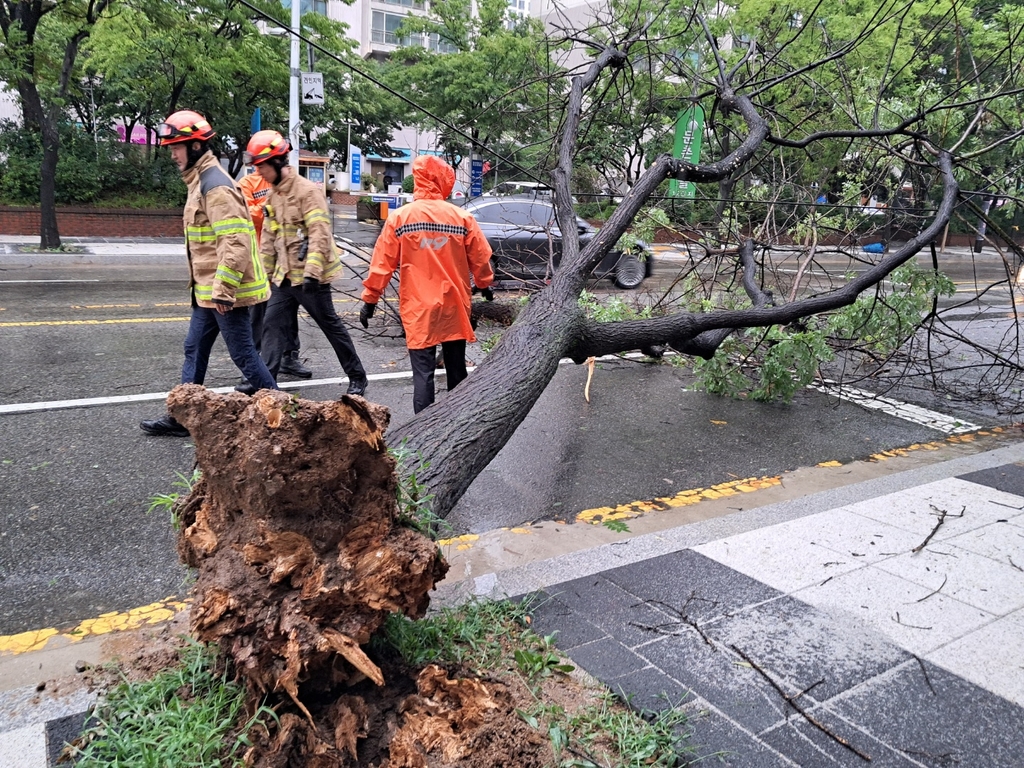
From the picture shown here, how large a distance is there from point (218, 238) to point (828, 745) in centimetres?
407

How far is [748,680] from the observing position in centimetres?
273

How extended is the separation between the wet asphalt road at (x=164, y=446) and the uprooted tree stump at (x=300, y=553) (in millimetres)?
1331

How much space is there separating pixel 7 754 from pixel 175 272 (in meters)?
12.7

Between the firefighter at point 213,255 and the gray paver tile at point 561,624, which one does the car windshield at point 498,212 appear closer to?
the firefighter at point 213,255

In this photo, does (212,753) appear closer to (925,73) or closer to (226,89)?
(226,89)

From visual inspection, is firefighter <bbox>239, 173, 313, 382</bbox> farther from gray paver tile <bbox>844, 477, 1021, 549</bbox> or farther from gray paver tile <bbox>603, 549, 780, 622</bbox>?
gray paver tile <bbox>844, 477, 1021, 549</bbox>

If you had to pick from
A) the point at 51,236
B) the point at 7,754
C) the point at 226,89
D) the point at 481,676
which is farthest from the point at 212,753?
the point at 226,89

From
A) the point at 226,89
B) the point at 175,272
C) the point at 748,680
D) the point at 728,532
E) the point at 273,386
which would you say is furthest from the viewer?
the point at 226,89

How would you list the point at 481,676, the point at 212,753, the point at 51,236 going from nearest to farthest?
1. the point at 212,753
2. the point at 481,676
3. the point at 51,236

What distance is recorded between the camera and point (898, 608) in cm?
331

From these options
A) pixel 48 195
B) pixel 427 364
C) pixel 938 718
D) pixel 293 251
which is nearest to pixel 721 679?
pixel 938 718

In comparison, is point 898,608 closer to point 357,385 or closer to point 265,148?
point 357,385

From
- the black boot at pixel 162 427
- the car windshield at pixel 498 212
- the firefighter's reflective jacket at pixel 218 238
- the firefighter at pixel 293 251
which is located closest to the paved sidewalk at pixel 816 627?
the firefighter's reflective jacket at pixel 218 238

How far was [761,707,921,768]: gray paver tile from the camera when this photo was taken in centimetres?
234
